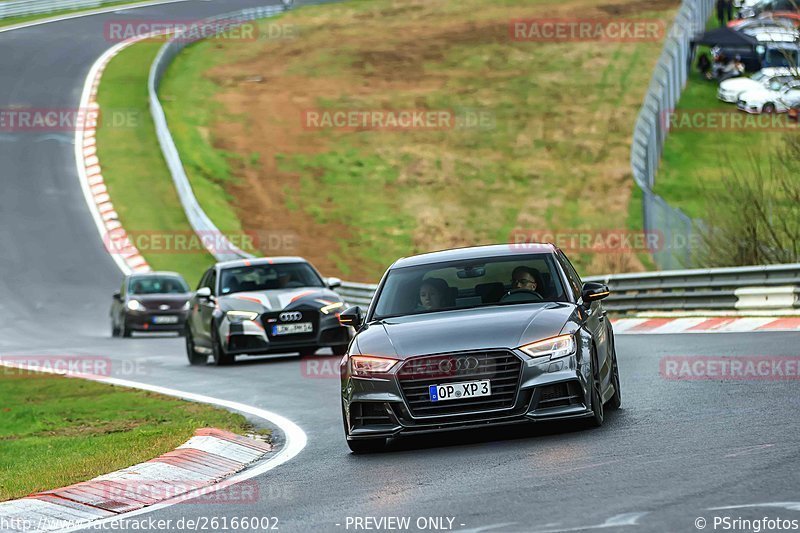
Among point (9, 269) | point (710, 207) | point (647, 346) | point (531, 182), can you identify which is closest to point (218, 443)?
point (647, 346)

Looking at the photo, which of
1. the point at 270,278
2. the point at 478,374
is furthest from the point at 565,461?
the point at 270,278

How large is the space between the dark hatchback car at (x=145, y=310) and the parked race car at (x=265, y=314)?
7416mm

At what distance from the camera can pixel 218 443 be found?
11719mm

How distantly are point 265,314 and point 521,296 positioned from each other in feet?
32.9

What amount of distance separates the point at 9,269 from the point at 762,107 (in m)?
26.4

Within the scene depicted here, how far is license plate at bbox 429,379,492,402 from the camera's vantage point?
1012 cm

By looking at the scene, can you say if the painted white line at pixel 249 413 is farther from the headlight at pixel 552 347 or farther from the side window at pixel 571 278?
the side window at pixel 571 278

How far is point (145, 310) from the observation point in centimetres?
2969
